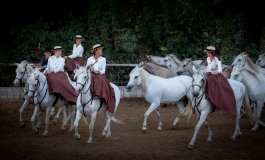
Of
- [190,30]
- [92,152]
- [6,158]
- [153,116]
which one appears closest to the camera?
[6,158]

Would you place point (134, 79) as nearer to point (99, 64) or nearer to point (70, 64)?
point (99, 64)

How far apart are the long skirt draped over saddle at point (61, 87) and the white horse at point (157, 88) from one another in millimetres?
1608

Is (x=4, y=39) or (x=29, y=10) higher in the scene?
(x=29, y=10)

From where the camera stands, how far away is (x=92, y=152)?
10336 mm

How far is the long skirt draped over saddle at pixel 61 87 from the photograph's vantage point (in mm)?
12664

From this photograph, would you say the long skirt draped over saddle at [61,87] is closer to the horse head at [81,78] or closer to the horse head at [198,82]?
the horse head at [81,78]

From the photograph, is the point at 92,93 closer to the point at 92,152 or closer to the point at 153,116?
the point at 92,152

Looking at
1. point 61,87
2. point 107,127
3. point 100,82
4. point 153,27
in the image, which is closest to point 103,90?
point 100,82

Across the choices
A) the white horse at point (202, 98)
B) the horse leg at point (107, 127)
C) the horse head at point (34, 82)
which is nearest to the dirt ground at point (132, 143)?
the horse leg at point (107, 127)

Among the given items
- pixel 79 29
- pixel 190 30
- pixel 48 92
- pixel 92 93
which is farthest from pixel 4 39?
pixel 92 93

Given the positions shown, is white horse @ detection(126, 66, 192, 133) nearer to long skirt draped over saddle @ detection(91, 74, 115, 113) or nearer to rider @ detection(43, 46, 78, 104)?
long skirt draped over saddle @ detection(91, 74, 115, 113)

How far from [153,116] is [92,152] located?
267 inches

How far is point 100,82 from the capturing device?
459 inches

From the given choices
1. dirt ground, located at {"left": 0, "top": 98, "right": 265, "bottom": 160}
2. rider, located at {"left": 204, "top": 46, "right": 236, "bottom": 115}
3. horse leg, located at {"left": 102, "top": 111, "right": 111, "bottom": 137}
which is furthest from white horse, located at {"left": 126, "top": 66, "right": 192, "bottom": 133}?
rider, located at {"left": 204, "top": 46, "right": 236, "bottom": 115}
